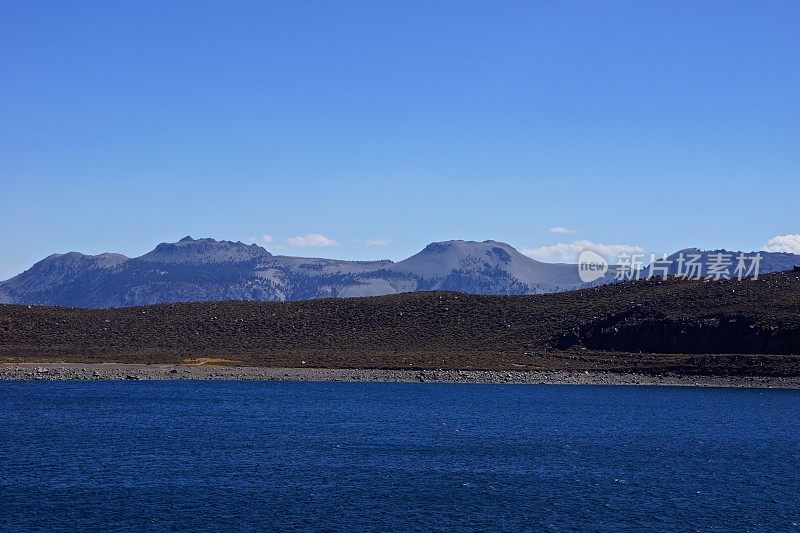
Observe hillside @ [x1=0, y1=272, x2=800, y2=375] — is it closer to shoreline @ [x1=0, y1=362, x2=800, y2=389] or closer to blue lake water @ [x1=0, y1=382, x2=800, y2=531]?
shoreline @ [x1=0, y1=362, x2=800, y2=389]

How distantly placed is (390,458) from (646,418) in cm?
2304

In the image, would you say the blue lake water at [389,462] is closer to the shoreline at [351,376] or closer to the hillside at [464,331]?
the shoreline at [351,376]

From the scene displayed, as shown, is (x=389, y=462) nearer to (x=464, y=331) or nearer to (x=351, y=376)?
(x=351, y=376)

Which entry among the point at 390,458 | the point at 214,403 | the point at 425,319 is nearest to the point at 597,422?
the point at 390,458

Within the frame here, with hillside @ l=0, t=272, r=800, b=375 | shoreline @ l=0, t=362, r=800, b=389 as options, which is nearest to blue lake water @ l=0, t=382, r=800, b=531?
shoreline @ l=0, t=362, r=800, b=389

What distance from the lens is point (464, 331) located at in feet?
325

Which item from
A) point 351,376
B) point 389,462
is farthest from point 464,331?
point 389,462

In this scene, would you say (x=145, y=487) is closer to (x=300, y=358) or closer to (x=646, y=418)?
(x=646, y=418)

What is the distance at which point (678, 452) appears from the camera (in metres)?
44.9

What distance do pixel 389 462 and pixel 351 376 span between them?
1535 inches

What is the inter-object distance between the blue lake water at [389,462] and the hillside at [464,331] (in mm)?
16841

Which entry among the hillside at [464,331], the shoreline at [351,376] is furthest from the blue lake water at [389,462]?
the hillside at [464,331]

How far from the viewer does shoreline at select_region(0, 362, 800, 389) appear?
76.7 m

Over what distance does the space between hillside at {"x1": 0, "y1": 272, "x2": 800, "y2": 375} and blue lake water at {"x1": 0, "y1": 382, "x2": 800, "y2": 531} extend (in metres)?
16.8
